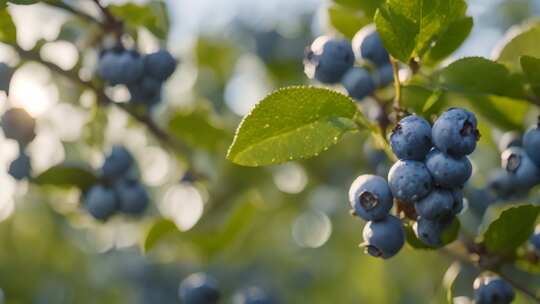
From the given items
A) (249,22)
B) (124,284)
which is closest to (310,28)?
(249,22)

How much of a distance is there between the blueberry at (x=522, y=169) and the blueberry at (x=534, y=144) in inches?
0.7

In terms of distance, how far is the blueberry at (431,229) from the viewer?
6.36 ft

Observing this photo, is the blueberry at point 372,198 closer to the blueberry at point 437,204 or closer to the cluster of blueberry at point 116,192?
the blueberry at point 437,204

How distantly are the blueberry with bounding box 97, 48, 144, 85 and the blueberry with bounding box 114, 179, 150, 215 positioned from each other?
1.87 feet

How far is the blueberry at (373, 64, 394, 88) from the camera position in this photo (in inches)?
95.3

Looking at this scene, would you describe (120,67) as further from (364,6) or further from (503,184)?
(503,184)

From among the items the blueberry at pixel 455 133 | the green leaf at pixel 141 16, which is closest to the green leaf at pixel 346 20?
the green leaf at pixel 141 16

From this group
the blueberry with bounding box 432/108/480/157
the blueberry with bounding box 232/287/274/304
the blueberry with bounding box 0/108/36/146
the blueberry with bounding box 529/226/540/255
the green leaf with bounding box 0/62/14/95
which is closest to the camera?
the blueberry with bounding box 432/108/480/157

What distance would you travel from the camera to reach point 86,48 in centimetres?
287

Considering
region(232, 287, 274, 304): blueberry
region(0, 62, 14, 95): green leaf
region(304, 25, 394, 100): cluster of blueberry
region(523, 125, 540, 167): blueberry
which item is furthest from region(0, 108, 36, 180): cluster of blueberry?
region(523, 125, 540, 167): blueberry

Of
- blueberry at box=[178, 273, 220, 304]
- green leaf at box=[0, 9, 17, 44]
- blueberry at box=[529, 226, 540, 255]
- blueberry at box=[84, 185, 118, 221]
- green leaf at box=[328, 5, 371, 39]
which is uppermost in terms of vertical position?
green leaf at box=[328, 5, 371, 39]

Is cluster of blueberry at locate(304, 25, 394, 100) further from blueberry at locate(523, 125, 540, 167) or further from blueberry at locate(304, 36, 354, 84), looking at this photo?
blueberry at locate(523, 125, 540, 167)

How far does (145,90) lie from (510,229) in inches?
53.7

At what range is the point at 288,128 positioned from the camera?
1.92 metres
